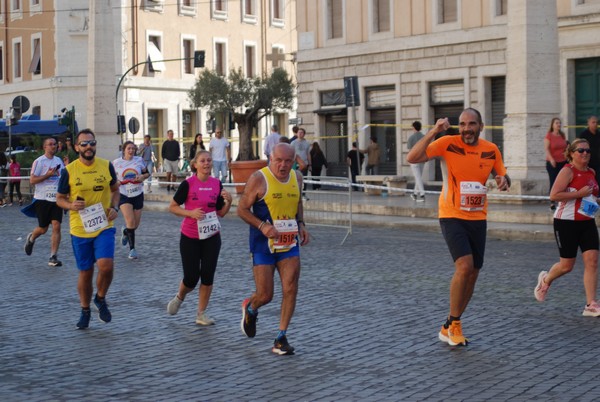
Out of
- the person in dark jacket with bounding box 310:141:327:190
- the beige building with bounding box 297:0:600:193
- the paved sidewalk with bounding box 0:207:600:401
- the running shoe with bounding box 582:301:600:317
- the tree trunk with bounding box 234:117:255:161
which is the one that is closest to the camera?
the paved sidewalk with bounding box 0:207:600:401

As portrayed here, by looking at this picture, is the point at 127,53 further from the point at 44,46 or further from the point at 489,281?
the point at 489,281

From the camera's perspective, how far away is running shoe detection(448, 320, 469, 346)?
9.77 metres

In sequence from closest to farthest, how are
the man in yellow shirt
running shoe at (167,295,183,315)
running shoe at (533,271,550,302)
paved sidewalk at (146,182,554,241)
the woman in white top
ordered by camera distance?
1. the man in yellow shirt
2. running shoe at (167,295,183,315)
3. running shoe at (533,271,550,302)
4. the woman in white top
5. paved sidewalk at (146,182,554,241)

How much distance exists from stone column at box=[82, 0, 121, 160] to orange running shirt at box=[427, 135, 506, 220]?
98.6 ft

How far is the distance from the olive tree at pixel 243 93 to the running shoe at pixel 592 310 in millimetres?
50173

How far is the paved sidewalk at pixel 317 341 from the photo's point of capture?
8.16 m

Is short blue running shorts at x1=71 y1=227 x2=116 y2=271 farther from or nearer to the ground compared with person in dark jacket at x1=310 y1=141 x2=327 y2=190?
nearer to the ground

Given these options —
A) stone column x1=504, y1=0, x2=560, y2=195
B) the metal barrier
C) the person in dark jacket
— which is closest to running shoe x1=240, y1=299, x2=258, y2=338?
the metal barrier

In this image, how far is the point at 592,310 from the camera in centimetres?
1136

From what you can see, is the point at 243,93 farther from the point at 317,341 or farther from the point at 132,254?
the point at 317,341

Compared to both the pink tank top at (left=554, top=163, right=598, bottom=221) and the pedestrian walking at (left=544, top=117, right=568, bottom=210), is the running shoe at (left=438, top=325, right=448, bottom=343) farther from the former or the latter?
the pedestrian walking at (left=544, top=117, right=568, bottom=210)

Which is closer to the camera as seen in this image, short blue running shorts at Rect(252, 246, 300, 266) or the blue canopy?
short blue running shorts at Rect(252, 246, 300, 266)

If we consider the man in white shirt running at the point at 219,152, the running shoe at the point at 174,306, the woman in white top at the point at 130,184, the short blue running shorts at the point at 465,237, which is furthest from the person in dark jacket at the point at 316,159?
the short blue running shorts at the point at 465,237

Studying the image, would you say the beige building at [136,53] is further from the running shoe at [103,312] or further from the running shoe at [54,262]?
the running shoe at [103,312]
